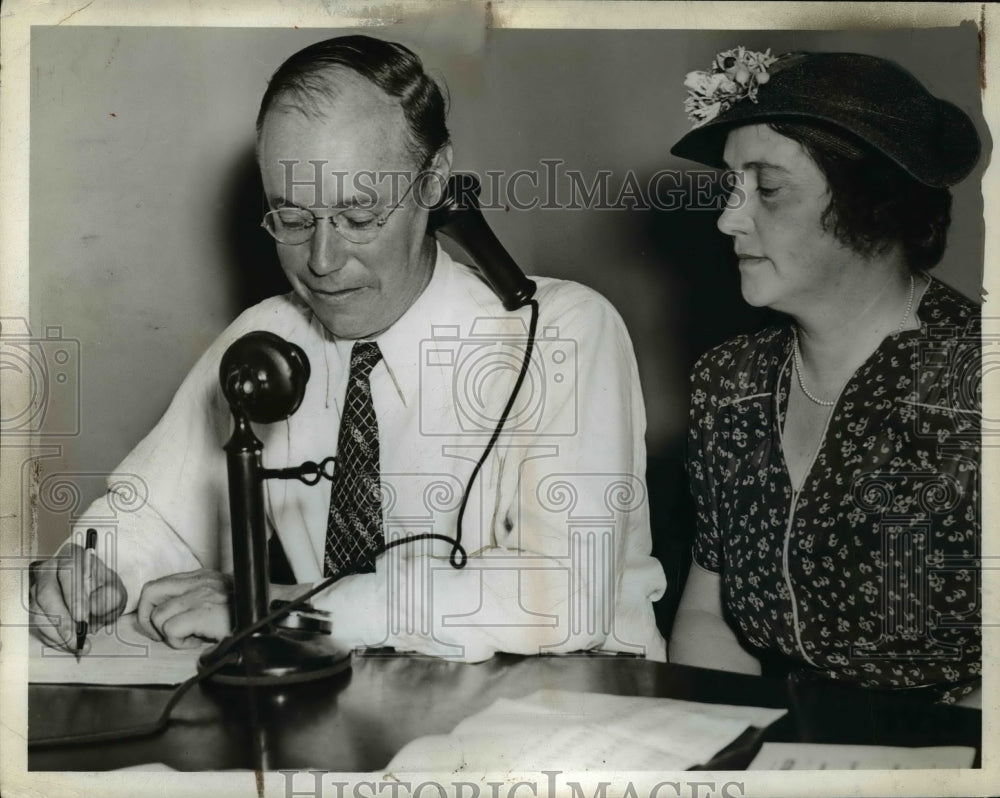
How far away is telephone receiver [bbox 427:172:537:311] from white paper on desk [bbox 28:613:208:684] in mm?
656

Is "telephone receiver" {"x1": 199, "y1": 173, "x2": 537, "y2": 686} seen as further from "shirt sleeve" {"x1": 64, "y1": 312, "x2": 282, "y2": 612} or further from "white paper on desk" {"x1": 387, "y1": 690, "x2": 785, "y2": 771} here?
"white paper on desk" {"x1": 387, "y1": 690, "x2": 785, "y2": 771}

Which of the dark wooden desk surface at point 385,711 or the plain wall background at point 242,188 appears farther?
the plain wall background at point 242,188

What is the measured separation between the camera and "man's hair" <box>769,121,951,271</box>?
4.46 ft

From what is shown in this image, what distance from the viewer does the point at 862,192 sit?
1368mm

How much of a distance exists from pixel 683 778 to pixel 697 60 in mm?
1012

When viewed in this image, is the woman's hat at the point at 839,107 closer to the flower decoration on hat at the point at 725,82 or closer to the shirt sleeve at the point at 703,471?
the flower decoration on hat at the point at 725,82

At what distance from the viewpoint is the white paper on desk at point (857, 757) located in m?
1.37

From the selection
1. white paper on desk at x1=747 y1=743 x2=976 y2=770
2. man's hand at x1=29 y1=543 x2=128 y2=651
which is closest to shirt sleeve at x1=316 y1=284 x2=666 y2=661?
white paper on desk at x1=747 y1=743 x2=976 y2=770

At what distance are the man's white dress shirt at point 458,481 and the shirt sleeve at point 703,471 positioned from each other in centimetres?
7

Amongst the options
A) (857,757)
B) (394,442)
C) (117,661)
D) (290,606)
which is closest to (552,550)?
(394,442)

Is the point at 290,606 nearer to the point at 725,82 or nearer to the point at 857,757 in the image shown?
the point at 857,757

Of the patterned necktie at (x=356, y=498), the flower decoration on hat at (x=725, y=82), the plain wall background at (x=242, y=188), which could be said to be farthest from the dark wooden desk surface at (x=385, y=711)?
the flower decoration on hat at (x=725, y=82)

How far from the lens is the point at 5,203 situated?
4.83 feet

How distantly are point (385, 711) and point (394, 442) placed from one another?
367 mm
